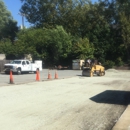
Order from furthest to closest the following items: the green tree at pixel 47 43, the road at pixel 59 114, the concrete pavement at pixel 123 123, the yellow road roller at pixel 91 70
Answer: the green tree at pixel 47 43
the yellow road roller at pixel 91 70
the road at pixel 59 114
the concrete pavement at pixel 123 123

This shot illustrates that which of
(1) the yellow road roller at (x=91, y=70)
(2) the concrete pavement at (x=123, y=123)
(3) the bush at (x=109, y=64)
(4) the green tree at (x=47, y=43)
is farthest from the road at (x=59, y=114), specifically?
(3) the bush at (x=109, y=64)

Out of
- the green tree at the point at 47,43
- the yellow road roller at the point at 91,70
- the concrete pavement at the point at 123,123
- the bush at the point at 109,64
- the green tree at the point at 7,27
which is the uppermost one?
the green tree at the point at 7,27

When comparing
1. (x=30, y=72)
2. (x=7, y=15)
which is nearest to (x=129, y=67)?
(x=30, y=72)

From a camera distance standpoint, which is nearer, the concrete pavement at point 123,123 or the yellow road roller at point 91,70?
the concrete pavement at point 123,123

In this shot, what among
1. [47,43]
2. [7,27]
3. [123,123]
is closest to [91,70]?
[47,43]

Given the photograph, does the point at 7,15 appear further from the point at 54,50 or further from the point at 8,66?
the point at 8,66

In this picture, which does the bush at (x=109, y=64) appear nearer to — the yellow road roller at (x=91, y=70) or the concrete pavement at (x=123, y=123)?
the yellow road roller at (x=91, y=70)

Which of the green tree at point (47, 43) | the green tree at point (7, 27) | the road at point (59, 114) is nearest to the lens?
the road at point (59, 114)

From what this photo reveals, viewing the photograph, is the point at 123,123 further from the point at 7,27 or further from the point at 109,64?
the point at 7,27

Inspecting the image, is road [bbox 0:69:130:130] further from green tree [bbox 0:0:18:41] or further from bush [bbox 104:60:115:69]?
green tree [bbox 0:0:18:41]

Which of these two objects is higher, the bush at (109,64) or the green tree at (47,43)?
the green tree at (47,43)

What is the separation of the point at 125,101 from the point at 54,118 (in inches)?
202

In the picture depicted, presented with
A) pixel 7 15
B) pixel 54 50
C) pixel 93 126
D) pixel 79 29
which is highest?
pixel 7 15

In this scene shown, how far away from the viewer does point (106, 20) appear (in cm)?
5909
